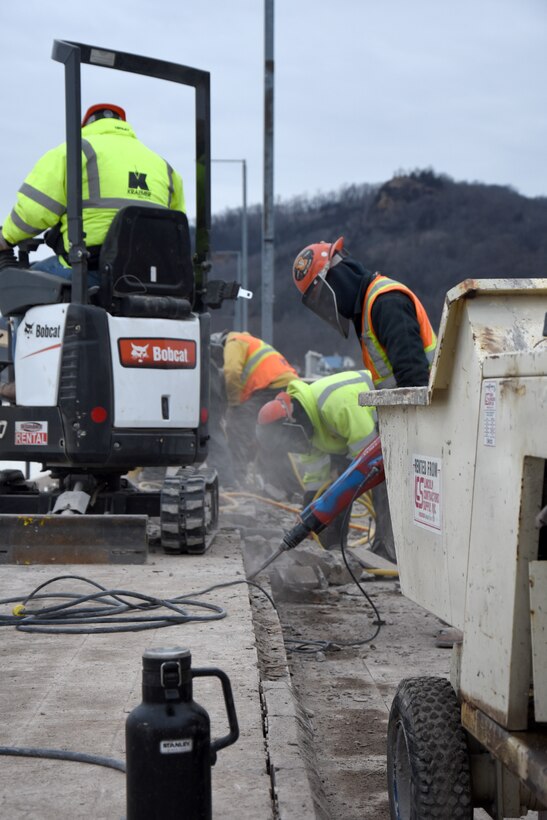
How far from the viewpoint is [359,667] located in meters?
5.67

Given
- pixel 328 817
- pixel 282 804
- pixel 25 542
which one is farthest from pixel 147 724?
pixel 25 542

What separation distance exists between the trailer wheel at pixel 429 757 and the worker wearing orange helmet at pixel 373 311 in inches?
132

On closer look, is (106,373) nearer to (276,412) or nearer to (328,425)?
(328,425)

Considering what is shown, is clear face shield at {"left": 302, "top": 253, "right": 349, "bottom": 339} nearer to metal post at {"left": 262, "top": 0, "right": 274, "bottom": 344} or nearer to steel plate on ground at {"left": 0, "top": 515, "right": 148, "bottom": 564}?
steel plate on ground at {"left": 0, "top": 515, "right": 148, "bottom": 564}

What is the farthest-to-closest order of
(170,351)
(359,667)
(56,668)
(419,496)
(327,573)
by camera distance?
(327,573) < (170,351) < (359,667) < (56,668) < (419,496)

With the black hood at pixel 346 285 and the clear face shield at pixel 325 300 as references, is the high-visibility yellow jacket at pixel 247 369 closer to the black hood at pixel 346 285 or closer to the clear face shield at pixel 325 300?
the clear face shield at pixel 325 300

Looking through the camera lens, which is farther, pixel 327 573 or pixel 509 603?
pixel 327 573

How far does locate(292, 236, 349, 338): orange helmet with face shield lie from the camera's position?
6.99 meters

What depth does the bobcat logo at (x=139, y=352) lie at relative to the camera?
703 centimetres

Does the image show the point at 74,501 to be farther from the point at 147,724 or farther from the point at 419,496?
the point at 147,724

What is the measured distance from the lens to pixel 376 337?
22.0ft

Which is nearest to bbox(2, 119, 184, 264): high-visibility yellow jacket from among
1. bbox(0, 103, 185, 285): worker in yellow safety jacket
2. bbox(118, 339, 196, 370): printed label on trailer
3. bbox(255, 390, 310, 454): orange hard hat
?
bbox(0, 103, 185, 285): worker in yellow safety jacket

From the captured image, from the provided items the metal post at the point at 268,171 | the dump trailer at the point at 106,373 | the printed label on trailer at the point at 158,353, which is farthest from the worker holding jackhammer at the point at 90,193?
the metal post at the point at 268,171

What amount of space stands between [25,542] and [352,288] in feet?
7.83
